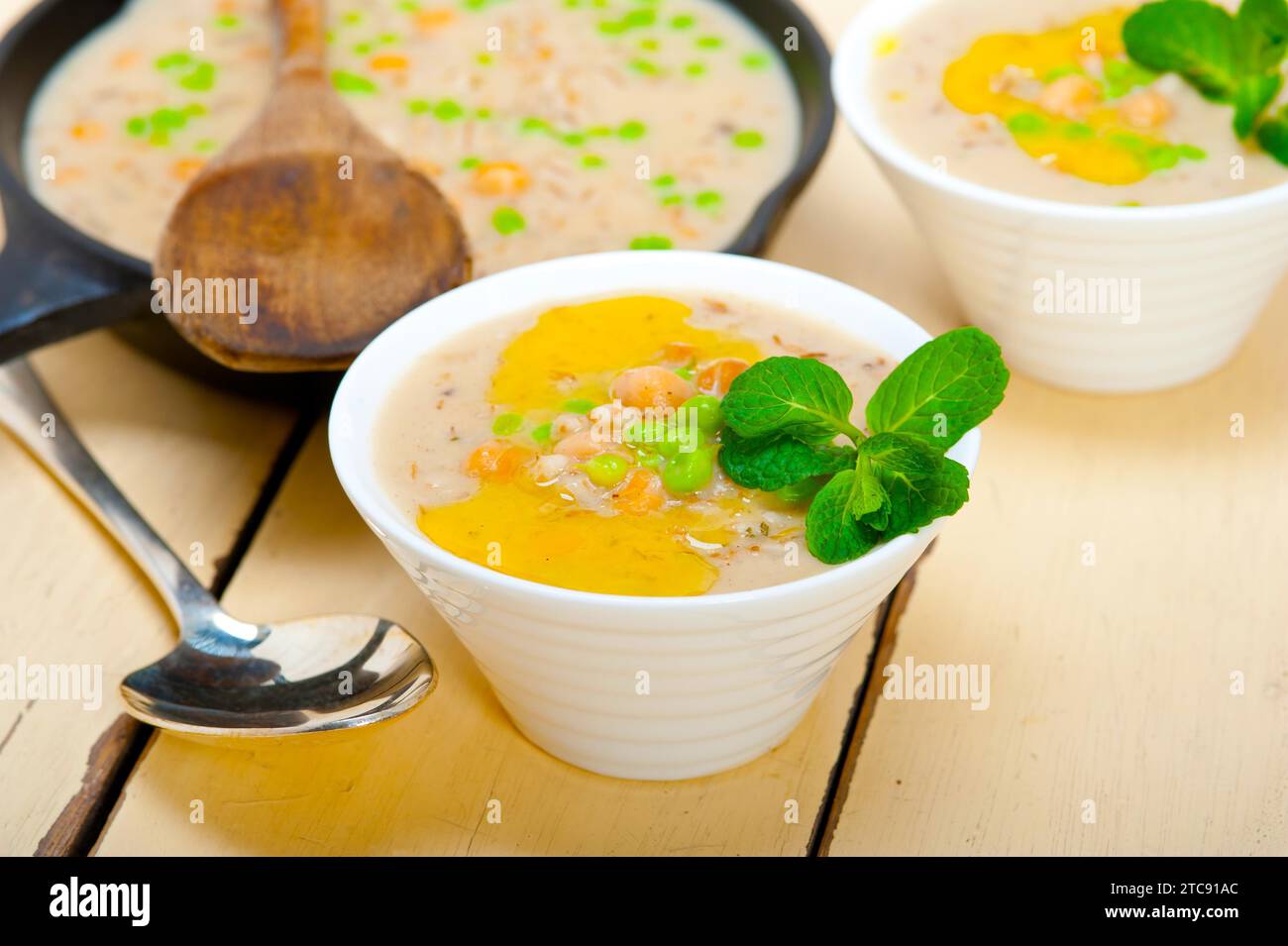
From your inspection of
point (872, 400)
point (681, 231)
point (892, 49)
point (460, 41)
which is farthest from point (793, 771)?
point (460, 41)

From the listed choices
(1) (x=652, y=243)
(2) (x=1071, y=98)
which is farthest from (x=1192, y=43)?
(1) (x=652, y=243)

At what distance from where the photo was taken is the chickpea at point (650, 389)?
6.26 feet

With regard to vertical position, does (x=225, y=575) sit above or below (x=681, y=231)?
below

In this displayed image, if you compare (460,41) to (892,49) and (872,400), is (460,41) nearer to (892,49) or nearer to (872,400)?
(892,49)

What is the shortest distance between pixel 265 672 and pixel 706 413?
69 centimetres

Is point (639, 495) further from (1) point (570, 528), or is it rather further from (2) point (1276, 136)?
(2) point (1276, 136)

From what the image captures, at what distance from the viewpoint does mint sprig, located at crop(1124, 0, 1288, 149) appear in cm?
240

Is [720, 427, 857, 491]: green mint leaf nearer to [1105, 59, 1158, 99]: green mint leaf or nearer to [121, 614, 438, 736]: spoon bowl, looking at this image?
[121, 614, 438, 736]: spoon bowl

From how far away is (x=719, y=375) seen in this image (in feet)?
6.48

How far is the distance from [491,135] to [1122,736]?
5.34ft

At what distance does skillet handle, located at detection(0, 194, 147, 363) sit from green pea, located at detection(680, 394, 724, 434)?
0.96 metres

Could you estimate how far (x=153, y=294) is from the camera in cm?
235

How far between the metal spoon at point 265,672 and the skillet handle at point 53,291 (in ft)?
1.17

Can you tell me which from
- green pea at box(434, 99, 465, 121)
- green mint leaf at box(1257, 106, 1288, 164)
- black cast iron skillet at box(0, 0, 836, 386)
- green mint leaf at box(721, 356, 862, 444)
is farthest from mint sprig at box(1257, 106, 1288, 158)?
green pea at box(434, 99, 465, 121)
